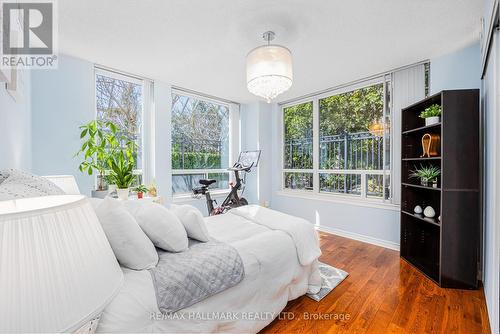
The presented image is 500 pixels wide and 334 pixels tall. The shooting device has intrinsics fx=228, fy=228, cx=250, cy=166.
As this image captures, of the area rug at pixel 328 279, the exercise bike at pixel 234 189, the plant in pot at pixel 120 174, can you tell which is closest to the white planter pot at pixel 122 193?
the plant in pot at pixel 120 174

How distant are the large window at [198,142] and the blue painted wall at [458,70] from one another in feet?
11.5

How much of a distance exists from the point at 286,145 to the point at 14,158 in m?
4.13

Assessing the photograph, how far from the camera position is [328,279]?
233 cm

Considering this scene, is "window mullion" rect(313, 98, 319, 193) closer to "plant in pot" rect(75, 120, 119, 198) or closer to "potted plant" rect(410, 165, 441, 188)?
"potted plant" rect(410, 165, 441, 188)

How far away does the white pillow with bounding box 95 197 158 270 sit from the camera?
122 centimetres

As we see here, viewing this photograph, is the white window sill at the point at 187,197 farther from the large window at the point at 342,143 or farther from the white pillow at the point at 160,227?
the white pillow at the point at 160,227

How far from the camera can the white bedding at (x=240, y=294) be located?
110cm

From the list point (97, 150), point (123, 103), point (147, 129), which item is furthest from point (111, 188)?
point (123, 103)

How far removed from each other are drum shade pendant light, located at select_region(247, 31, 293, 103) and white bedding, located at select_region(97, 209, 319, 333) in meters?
1.35

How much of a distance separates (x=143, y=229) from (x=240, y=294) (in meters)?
0.76

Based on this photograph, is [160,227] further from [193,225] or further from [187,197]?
[187,197]

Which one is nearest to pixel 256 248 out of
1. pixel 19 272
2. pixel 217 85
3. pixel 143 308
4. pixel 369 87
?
pixel 143 308

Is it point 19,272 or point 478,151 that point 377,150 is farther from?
point 19,272

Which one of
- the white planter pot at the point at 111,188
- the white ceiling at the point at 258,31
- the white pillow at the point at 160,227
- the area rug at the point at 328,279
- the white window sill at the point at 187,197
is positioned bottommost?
the area rug at the point at 328,279
